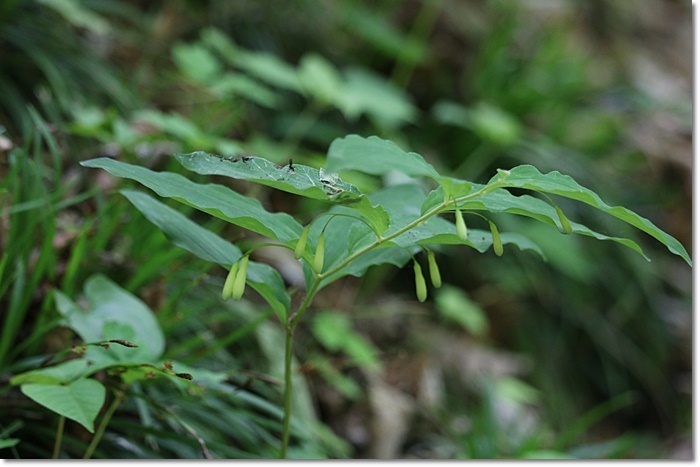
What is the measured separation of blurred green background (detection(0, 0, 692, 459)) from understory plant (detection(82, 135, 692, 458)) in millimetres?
178

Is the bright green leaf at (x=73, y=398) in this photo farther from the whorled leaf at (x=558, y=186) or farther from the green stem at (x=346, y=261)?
the whorled leaf at (x=558, y=186)

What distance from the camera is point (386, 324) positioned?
6.02 ft

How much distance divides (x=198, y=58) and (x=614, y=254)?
4.41ft

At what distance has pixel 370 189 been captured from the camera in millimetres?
1414

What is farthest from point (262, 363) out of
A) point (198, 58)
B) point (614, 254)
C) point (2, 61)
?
point (614, 254)

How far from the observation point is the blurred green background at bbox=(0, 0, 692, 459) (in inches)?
37.5

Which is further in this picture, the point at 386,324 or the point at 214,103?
the point at 386,324

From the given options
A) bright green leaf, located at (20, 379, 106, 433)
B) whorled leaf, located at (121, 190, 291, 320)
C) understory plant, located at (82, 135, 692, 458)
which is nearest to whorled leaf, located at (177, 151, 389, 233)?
understory plant, located at (82, 135, 692, 458)

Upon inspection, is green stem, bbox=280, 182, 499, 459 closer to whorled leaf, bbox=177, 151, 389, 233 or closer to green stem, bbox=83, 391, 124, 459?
whorled leaf, bbox=177, 151, 389, 233

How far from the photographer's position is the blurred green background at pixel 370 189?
0.95 m

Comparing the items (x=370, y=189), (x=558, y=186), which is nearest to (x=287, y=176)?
(x=558, y=186)

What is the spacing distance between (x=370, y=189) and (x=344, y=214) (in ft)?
2.64

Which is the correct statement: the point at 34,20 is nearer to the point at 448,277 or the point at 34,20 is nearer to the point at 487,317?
the point at 448,277

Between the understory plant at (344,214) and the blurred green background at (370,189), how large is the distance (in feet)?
0.58
